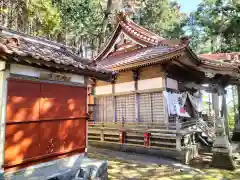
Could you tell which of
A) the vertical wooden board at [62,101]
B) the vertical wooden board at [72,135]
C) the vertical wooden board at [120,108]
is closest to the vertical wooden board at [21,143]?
the vertical wooden board at [62,101]

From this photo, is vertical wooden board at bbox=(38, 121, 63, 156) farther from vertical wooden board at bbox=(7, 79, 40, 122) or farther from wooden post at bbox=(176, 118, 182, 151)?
wooden post at bbox=(176, 118, 182, 151)

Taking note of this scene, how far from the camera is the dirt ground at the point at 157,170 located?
7332 millimetres

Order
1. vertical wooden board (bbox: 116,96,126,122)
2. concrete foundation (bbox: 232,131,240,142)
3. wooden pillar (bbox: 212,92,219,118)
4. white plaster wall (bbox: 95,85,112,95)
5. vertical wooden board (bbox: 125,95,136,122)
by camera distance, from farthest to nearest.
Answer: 1. concrete foundation (bbox: 232,131,240,142)
2. white plaster wall (bbox: 95,85,112,95)
3. vertical wooden board (bbox: 116,96,126,122)
4. vertical wooden board (bbox: 125,95,136,122)
5. wooden pillar (bbox: 212,92,219,118)

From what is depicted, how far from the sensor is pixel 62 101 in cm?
583

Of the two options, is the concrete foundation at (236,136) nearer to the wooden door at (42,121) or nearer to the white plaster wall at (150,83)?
the white plaster wall at (150,83)

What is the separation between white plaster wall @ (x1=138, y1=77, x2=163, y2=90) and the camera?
1125cm

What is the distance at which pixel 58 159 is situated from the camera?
18.8 ft

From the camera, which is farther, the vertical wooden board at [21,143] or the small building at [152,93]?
the small building at [152,93]

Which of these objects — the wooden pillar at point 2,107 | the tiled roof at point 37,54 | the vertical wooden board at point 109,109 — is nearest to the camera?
the tiled roof at point 37,54

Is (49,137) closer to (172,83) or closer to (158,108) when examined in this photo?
(158,108)

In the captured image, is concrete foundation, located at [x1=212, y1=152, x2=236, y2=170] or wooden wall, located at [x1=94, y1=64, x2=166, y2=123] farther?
wooden wall, located at [x1=94, y1=64, x2=166, y2=123]

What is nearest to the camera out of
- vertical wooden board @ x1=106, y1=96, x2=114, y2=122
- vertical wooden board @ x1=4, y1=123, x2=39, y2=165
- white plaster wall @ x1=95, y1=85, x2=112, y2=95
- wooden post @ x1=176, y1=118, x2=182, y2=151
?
vertical wooden board @ x1=4, y1=123, x2=39, y2=165

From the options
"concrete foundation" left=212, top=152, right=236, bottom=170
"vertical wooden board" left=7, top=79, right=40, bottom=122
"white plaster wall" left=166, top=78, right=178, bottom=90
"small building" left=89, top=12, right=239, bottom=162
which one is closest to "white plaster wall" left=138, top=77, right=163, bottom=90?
"small building" left=89, top=12, right=239, bottom=162

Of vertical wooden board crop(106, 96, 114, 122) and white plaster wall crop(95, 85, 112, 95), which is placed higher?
white plaster wall crop(95, 85, 112, 95)
